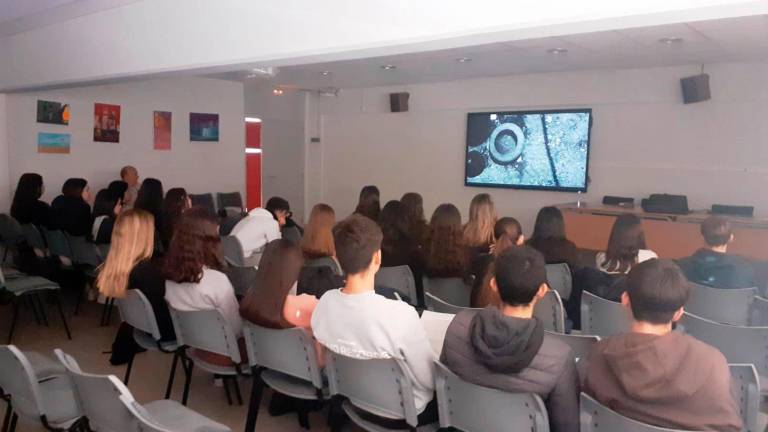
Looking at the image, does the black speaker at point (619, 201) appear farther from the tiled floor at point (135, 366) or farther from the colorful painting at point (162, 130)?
the colorful painting at point (162, 130)

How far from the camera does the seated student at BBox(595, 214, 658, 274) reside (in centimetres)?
369

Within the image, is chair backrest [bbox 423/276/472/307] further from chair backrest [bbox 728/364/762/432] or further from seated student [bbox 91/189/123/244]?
seated student [bbox 91/189/123/244]

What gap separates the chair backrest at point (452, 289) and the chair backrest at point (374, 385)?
1.69 meters

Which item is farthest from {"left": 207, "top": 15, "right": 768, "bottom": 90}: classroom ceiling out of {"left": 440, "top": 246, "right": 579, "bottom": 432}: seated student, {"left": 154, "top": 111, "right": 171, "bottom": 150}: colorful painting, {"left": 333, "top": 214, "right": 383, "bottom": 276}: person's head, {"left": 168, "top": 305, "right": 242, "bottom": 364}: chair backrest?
{"left": 440, "top": 246, "right": 579, "bottom": 432}: seated student

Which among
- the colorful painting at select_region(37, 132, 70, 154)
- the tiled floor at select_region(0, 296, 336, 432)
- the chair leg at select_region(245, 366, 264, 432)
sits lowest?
the tiled floor at select_region(0, 296, 336, 432)

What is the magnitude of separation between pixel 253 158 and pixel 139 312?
817cm

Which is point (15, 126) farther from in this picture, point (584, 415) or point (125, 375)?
point (584, 415)

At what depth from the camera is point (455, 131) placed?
31.4ft

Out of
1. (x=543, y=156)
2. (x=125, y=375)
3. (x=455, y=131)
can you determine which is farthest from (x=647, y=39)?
(x=125, y=375)

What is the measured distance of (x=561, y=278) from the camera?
4023 mm

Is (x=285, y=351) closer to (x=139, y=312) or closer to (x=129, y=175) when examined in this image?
(x=139, y=312)

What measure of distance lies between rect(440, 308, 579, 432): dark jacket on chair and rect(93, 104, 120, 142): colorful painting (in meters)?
7.54

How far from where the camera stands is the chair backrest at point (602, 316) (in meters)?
3.22

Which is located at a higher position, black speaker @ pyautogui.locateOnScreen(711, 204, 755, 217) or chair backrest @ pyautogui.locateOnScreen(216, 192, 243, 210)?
black speaker @ pyautogui.locateOnScreen(711, 204, 755, 217)
